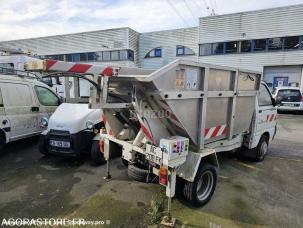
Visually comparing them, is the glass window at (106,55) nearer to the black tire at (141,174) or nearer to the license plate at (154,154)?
the black tire at (141,174)

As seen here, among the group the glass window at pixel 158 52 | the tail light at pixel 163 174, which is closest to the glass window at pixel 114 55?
the glass window at pixel 158 52

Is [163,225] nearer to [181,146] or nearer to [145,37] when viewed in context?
[181,146]

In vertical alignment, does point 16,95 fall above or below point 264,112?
above

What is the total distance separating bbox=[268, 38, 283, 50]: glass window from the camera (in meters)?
17.2

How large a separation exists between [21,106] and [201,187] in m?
4.93

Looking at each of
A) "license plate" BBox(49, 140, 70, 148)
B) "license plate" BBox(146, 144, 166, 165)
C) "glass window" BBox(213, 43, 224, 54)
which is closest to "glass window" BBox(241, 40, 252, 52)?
"glass window" BBox(213, 43, 224, 54)

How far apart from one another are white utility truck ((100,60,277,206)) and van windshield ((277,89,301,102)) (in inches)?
412

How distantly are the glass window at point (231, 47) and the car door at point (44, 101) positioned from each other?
16145mm

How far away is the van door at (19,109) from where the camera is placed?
542 cm

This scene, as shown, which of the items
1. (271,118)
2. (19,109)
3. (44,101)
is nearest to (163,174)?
(271,118)

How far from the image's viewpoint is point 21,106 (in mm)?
5781

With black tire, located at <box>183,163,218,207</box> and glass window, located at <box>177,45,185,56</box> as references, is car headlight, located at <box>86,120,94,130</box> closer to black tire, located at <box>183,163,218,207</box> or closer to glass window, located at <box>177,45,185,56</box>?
black tire, located at <box>183,163,218,207</box>

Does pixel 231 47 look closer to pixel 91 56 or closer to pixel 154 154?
pixel 91 56

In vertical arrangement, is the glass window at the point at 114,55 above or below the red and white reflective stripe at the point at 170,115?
above
